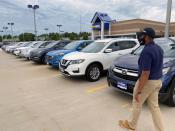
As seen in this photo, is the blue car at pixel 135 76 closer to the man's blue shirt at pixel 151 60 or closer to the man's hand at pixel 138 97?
the man's hand at pixel 138 97

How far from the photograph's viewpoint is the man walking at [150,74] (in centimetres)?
276

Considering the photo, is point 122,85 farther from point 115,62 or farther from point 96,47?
point 96,47

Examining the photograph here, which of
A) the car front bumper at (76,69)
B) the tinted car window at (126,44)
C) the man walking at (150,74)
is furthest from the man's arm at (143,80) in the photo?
the tinted car window at (126,44)

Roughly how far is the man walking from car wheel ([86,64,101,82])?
12.4ft

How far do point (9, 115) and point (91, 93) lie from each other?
2.43 meters

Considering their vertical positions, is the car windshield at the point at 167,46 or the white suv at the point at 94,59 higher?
the car windshield at the point at 167,46

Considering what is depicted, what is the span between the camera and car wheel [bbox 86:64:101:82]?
22.6ft

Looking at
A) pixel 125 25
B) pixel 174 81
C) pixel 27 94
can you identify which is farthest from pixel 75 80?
pixel 125 25

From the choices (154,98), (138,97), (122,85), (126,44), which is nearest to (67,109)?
(122,85)

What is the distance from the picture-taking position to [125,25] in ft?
137

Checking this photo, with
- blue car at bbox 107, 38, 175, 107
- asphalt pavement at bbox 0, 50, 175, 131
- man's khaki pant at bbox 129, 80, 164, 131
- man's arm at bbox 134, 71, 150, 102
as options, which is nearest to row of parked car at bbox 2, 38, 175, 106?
blue car at bbox 107, 38, 175, 107

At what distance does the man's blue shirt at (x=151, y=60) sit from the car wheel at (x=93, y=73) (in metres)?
4.09

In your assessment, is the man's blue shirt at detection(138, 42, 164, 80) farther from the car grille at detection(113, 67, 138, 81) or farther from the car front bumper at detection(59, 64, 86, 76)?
the car front bumper at detection(59, 64, 86, 76)

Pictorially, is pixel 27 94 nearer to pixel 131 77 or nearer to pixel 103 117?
pixel 103 117
